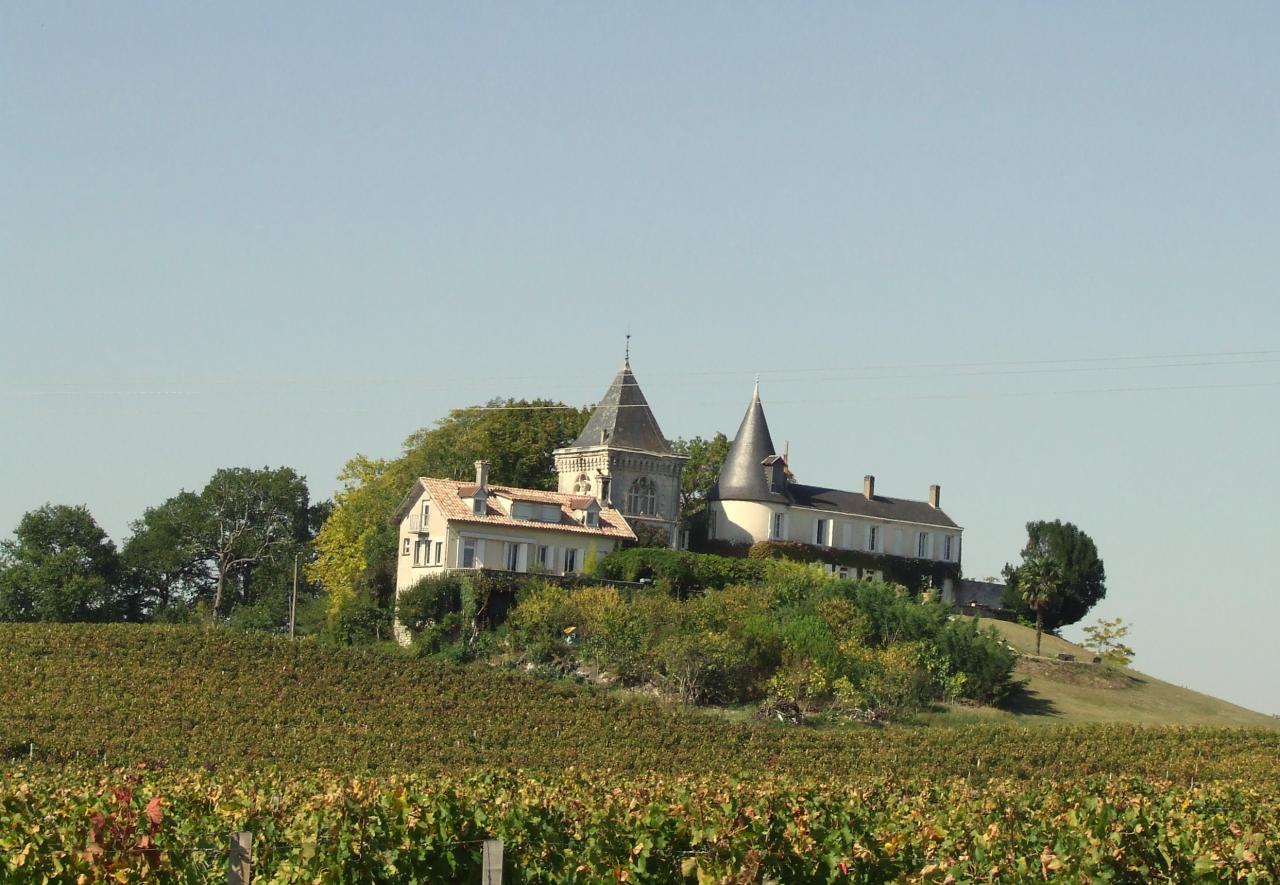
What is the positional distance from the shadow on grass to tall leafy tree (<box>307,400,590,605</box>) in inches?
918

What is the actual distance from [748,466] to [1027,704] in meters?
17.5

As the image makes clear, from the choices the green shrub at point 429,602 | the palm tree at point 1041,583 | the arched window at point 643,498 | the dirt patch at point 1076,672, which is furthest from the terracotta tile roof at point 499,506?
the palm tree at point 1041,583

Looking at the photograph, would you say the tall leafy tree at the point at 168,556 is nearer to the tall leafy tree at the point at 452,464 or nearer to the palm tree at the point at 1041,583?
the tall leafy tree at the point at 452,464

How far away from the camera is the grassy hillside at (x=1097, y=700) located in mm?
59031

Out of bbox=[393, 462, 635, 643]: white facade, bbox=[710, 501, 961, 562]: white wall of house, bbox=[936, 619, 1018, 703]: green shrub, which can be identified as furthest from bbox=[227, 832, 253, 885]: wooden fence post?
bbox=[710, 501, 961, 562]: white wall of house

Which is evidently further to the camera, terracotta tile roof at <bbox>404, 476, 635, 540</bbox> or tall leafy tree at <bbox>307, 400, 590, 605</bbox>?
tall leafy tree at <bbox>307, 400, 590, 605</bbox>

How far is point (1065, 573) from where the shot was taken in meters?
80.2

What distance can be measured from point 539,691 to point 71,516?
136 ft

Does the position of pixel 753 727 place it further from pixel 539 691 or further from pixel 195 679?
pixel 195 679

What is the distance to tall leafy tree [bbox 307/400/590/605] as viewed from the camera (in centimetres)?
7656

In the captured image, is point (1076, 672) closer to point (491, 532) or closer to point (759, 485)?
point (759, 485)

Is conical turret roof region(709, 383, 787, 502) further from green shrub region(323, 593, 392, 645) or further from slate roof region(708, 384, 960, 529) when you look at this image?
green shrub region(323, 593, 392, 645)

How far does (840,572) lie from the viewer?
7425 centimetres

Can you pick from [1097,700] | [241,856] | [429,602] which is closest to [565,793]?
[241,856]
